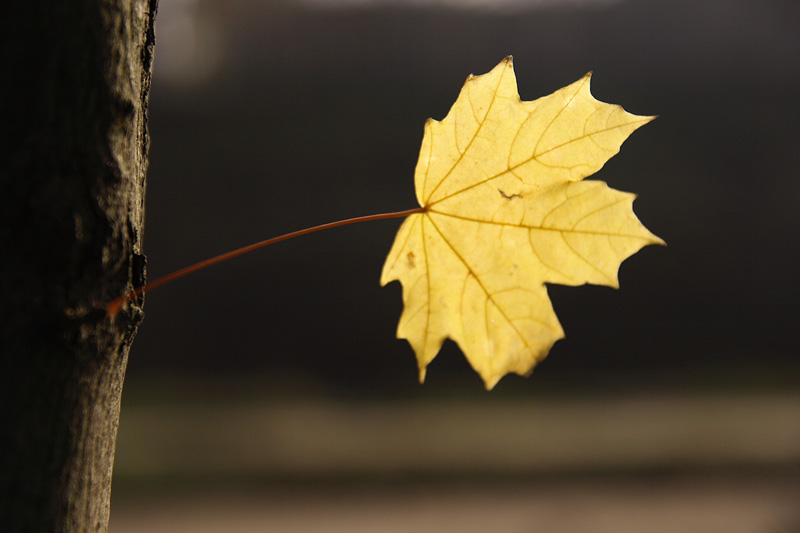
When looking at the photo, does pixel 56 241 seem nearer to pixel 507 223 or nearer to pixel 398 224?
pixel 507 223

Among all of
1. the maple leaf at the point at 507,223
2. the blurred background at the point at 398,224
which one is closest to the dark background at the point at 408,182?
the blurred background at the point at 398,224

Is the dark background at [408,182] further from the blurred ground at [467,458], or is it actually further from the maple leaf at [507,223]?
the maple leaf at [507,223]

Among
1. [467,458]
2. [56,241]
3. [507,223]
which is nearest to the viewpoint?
[56,241]

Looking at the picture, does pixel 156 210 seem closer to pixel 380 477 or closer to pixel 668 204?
pixel 380 477

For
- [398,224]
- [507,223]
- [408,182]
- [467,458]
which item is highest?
[408,182]

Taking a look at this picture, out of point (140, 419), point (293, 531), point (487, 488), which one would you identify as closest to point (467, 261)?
point (293, 531)

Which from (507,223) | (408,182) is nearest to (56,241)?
(507,223)
